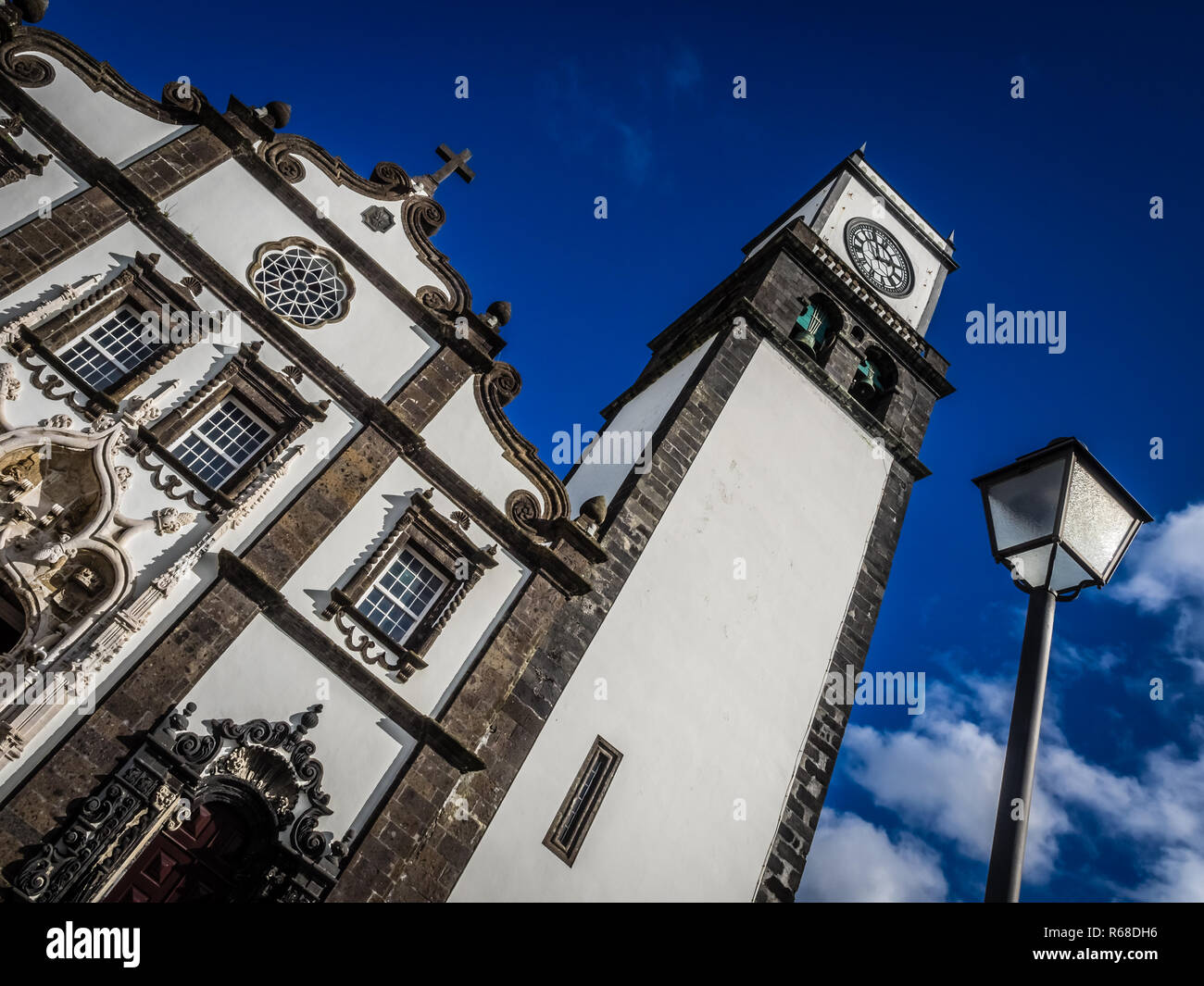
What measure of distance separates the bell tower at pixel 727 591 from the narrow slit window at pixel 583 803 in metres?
0.03

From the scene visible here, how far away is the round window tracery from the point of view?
14195 millimetres

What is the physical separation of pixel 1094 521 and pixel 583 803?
29.1ft

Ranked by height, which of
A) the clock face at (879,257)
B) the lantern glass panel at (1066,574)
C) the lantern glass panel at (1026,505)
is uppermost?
the clock face at (879,257)

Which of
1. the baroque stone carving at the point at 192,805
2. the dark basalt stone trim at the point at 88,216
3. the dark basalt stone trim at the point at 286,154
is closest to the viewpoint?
the baroque stone carving at the point at 192,805

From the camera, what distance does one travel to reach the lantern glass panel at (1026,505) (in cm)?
564

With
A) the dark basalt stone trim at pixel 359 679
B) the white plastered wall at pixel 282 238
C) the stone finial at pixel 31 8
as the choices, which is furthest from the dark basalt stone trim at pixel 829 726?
the stone finial at pixel 31 8

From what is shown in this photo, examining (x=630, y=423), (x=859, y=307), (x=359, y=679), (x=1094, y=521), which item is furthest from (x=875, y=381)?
(x=1094, y=521)

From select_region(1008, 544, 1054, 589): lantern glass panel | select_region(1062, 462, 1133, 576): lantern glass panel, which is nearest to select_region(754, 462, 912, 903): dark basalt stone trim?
select_region(1008, 544, 1054, 589): lantern glass panel

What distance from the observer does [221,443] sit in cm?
1288

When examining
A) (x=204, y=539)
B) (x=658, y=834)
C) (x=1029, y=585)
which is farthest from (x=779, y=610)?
(x=1029, y=585)

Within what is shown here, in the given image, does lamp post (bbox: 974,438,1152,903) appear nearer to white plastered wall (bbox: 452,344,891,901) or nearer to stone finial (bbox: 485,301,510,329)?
white plastered wall (bbox: 452,344,891,901)

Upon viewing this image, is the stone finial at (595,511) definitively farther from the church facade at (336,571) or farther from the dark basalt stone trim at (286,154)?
the dark basalt stone trim at (286,154)

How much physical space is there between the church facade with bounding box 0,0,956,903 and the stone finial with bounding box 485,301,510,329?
0.20 meters

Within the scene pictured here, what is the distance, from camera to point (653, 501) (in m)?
15.8
